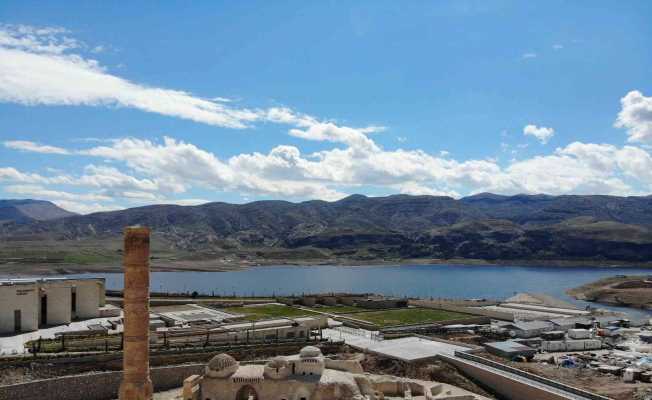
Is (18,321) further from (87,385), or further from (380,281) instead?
(380,281)

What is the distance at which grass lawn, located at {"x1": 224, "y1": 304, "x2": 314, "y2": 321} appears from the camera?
174 feet

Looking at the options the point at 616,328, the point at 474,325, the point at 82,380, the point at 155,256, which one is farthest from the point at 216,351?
the point at 155,256

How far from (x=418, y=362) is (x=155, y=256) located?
169581 millimetres

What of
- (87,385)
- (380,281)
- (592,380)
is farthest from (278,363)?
(380,281)

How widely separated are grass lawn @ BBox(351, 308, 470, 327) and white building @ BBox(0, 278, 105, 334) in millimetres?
24163

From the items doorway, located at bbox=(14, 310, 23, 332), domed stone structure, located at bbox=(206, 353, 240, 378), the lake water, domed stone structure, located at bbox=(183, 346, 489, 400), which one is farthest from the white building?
the lake water

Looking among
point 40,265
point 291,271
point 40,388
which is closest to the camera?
point 40,388

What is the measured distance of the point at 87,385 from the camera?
3419 centimetres

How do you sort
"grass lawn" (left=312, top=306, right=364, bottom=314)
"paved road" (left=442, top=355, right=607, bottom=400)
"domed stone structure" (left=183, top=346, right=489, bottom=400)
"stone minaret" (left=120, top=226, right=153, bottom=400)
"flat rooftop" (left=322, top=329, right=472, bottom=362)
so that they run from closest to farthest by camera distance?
"stone minaret" (left=120, top=226, right=153, bottom=400) < "domed stone structure" (left=183, top=346, right=489, bottom=400) < "paved road" (left=442, top=355, right=607, bottom=400) < "flat rooftop" (left=322, top=329, right=472, bottom=362) < "grass lawn" (left=312, top=306, right=364, bottom=314)

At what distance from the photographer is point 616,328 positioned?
55500 mm

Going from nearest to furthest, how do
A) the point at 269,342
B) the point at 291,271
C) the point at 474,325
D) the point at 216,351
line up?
the point at 216,351 < the point at 269,342 < the point at 474,325 < the point at 291,271

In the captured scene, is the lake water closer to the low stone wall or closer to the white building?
the white building

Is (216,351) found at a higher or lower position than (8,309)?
lower

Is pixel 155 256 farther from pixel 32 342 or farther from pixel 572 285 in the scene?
pixel 32 342
